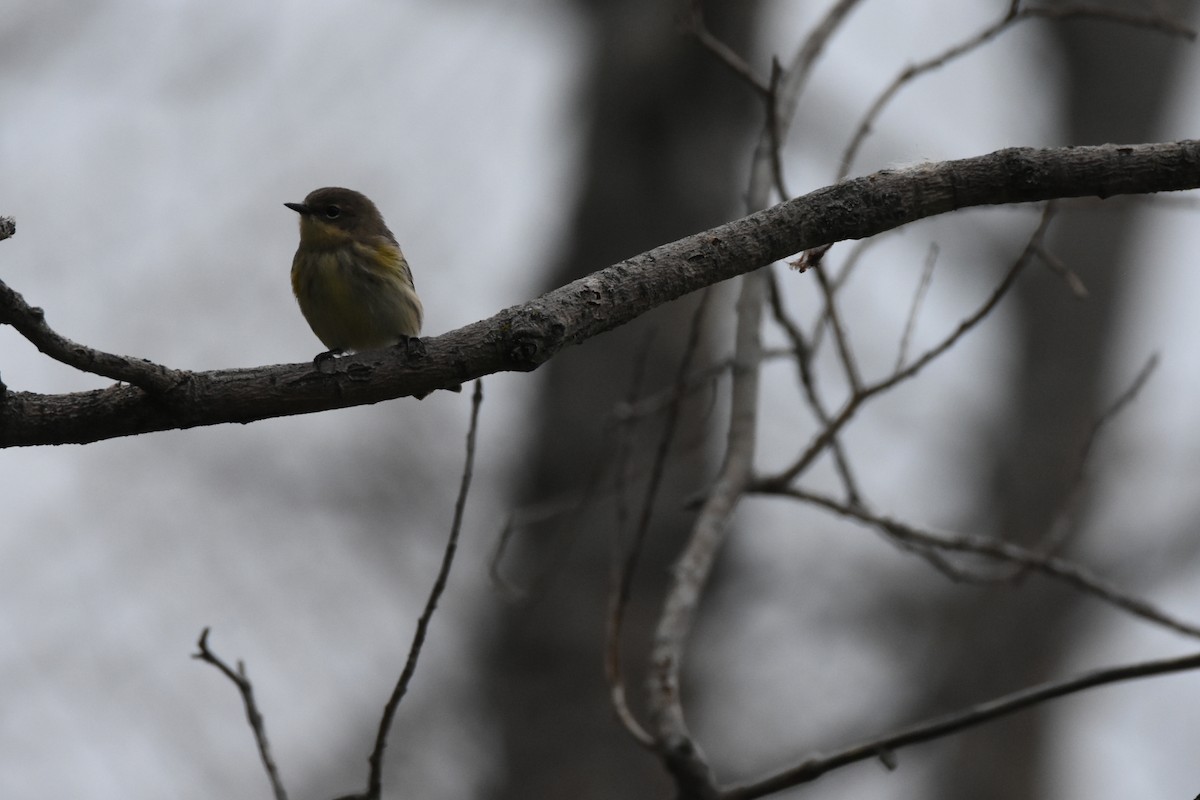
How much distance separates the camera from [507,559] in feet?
26.3

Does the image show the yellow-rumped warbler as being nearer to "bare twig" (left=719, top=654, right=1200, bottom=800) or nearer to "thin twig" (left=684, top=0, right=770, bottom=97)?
"thin twig" (left=684, top=0, right=770, bottom=97)

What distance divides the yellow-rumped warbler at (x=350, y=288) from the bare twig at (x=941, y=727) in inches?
97.8

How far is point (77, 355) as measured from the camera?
2.29 m

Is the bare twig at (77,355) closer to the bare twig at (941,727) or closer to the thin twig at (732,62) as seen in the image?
the bare twig at (941,727)

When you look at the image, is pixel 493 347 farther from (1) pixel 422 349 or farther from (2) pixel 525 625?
(2) pixel 525 625

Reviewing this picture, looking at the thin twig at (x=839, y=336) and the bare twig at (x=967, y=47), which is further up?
the bare twig at (x=967, y=47)

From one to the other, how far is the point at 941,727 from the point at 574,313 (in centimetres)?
114

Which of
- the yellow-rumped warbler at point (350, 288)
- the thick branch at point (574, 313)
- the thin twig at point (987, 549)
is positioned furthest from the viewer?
the yellow-rumped warbler at point (350, 288)

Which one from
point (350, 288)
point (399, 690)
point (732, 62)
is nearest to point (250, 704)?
point (399, 690)

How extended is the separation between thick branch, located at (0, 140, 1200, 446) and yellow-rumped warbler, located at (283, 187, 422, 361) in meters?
2.11

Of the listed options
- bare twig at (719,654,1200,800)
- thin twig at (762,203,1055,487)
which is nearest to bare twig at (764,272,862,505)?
thin twig at (762,203,1055,487)

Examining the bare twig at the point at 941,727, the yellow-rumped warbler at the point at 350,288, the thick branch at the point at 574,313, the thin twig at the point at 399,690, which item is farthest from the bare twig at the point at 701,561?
the yellow-rumped warbler at the point at 350,288

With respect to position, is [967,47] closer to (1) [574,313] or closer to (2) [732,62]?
(2) [732,62]

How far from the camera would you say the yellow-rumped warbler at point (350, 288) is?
4777mm
